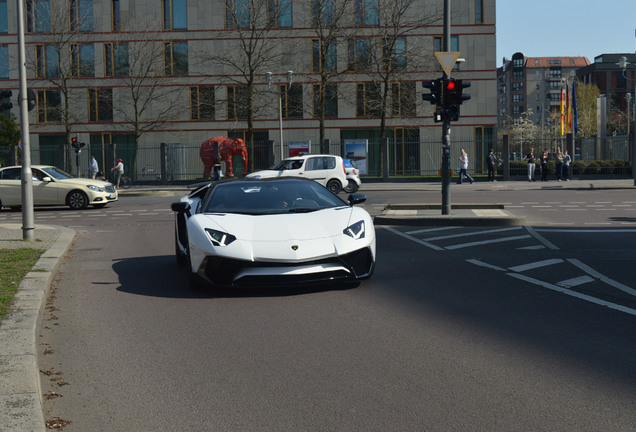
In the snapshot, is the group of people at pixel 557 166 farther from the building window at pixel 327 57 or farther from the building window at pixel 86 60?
the building window at pixel 86 60

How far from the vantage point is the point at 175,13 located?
57000mm

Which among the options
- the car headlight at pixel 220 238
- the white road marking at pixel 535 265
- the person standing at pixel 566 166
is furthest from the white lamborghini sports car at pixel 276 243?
the person standing at pixel 566 166

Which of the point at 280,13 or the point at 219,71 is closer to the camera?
the point at 280,13

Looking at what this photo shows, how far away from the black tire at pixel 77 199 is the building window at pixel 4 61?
34.8 m

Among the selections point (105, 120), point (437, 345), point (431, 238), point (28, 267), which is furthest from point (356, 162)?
point (437, 345)

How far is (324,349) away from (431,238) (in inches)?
363

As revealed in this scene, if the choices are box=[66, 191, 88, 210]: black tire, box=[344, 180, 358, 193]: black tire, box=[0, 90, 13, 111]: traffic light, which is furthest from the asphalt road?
box=[344, 180, 358, 193]: black tire

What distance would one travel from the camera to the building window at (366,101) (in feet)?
183

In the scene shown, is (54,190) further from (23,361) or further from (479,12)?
(479,12)

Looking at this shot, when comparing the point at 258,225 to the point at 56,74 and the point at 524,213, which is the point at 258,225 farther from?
the point at 56,74

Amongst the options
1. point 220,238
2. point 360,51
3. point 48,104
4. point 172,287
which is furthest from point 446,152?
point 48,104

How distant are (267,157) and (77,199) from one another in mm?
22538

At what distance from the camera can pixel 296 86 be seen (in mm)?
56656

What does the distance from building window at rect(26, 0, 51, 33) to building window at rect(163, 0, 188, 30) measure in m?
7.73
